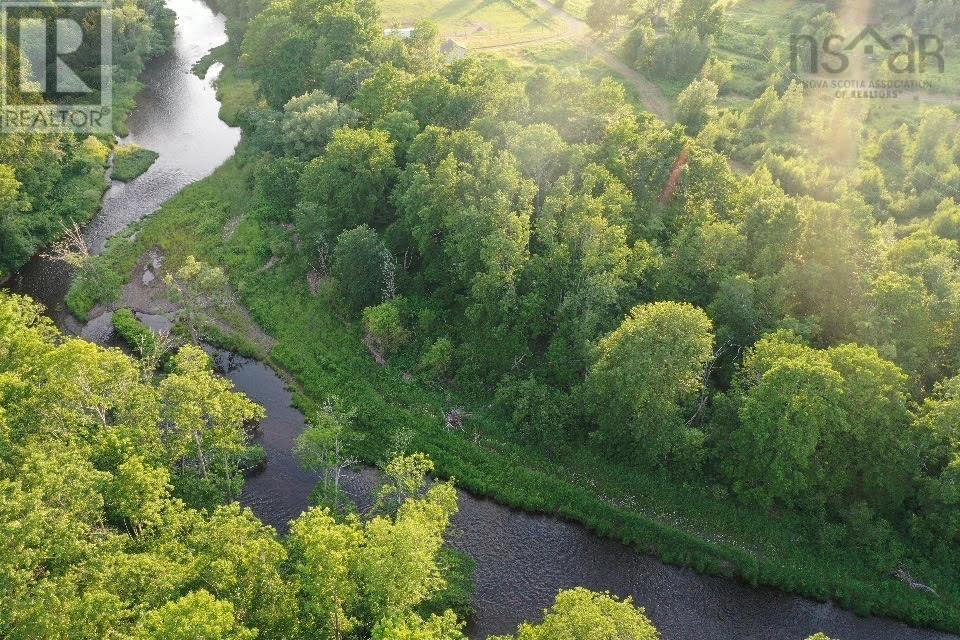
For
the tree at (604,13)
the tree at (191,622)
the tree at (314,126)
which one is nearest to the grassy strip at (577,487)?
the tree at (314,126)

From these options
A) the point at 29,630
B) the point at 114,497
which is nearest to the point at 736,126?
the point at 114,497

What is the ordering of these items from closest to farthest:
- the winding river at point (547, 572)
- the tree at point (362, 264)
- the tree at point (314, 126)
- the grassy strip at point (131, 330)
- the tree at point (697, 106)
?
1. the winding river at point (547, 572)
2. the grassy strip at point (131, 330)
3. the tree at point (362, 264)
4. the tree at point (314, 126)
5. the tree at point (697, 106)

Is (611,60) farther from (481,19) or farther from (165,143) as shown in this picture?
(165,143)

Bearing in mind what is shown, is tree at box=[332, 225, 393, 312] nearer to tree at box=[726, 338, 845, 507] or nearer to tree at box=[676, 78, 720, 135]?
tree at box=[726, 338, 845, 507]

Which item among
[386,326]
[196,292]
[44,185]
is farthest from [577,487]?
[44,185]

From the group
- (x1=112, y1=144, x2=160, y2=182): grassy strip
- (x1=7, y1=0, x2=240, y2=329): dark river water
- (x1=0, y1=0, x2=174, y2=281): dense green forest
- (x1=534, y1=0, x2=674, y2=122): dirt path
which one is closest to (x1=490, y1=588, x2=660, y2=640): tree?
(x1=7, y1=0, x2=240, y2=329): dark river water

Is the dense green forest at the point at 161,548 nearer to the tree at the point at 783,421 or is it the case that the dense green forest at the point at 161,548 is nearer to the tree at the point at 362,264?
the tree at the point at 783,421
